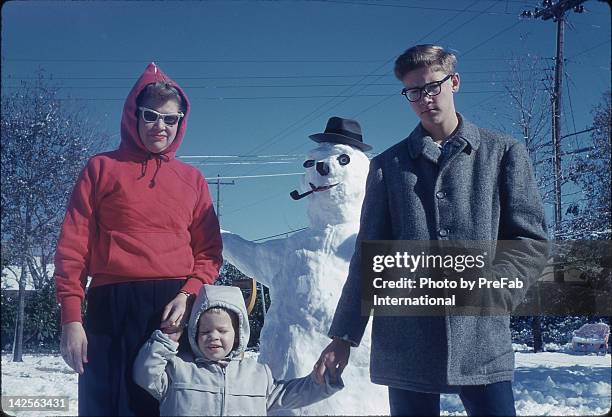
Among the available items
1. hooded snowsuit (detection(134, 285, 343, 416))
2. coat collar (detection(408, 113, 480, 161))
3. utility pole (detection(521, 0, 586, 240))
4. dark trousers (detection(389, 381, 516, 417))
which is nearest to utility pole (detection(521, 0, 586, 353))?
utility pole (detection(521, 0, 586, 240))

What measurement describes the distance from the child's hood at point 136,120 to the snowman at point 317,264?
48 centimetres

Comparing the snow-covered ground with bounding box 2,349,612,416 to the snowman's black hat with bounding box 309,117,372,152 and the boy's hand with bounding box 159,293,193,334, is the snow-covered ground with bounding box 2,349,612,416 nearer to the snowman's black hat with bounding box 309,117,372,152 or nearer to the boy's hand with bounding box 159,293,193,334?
the boy's hand with bounding box 159,293,193,334

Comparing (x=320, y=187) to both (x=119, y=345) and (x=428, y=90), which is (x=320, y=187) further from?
(x=119, y=345)

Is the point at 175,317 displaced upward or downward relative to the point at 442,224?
downward

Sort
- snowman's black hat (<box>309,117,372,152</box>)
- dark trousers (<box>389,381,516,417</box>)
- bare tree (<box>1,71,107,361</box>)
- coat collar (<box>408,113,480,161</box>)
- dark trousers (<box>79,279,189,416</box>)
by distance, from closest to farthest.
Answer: dark trousers (<box>389,381,516,417</box>)
coat collar (<box>408,113,480,161</box>)
dark trousers (<box>79,279,189,416</box>)
bare tree (<box>1,71,107,361</box>)
snowman's black hat (<box>309,117,372,152</box>)

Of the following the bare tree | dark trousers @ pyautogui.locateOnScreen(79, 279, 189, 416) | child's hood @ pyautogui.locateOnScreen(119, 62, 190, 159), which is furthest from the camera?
the bare tree

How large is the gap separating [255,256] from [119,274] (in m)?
0.68

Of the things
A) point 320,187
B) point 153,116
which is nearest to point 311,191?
point 320,187

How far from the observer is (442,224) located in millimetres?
1903

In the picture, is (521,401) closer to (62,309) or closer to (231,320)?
(231,320)

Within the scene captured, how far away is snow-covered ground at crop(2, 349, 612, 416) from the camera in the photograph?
2.35 meters

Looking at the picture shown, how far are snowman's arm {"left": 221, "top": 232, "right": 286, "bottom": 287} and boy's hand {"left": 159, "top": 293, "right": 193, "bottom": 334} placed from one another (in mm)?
527

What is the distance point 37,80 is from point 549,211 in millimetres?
1990

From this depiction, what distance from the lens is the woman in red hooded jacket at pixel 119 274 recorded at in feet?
Result: 7.15
